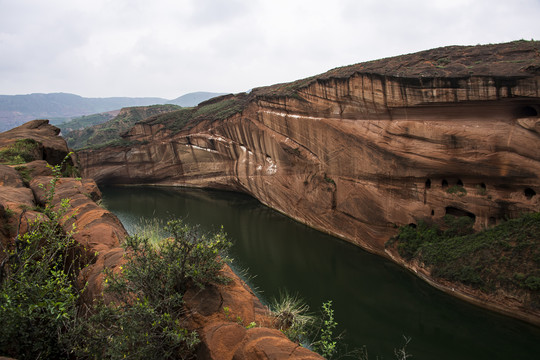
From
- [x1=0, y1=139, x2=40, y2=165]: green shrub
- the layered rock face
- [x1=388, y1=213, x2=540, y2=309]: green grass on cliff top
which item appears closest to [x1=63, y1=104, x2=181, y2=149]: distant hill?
the layered rock face

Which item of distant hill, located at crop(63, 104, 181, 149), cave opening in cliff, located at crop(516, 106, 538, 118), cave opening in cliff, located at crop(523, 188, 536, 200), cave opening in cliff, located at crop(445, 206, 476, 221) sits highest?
distant hill, located at crop(63, 104, 181, 149)

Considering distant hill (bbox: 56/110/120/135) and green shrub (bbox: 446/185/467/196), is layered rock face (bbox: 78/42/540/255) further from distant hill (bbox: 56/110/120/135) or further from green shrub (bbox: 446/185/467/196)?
distant hill (bbox: 56/110/120/135)

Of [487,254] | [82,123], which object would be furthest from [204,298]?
[82,123]

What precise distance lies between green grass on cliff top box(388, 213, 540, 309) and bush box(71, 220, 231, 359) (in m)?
9.78

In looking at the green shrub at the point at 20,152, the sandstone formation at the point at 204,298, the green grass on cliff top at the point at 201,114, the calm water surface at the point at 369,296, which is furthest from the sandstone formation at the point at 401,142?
the green shrub at the point at 20,152

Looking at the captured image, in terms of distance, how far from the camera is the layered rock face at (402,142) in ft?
35.3

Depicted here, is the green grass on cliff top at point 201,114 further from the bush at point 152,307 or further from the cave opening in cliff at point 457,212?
the bush at point 152,307

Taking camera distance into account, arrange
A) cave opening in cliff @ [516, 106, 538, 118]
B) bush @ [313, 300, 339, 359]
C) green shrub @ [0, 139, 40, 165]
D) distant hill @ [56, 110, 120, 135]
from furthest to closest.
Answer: distant hill @ [56, 110, 120, 135] → green shrub @ [0, 139, 40, 165] → cave opening in cliff @ [516, 106, 538, 118] → bush @ [313, 300, 339, 359]

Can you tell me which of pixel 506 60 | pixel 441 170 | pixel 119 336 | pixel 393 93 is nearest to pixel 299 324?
pixel 119 336

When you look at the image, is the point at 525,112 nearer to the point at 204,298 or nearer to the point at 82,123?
the point at 204,298

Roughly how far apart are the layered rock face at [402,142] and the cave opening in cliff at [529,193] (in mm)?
47

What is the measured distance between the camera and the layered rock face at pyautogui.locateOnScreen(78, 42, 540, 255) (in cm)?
1077

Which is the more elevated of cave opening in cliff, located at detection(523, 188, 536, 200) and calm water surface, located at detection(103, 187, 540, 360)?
cave opening in cliff, located at detection(523, 188, 536, 200)

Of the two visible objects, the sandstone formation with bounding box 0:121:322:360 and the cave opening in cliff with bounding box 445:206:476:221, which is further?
the cave opening in cliff with bounding box 445:206:476:221
